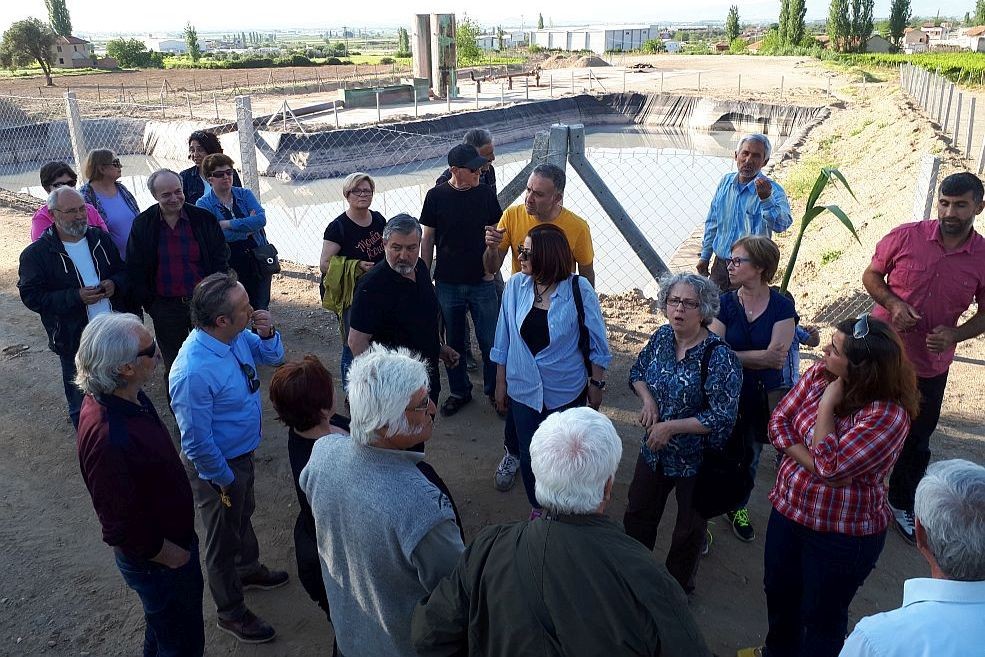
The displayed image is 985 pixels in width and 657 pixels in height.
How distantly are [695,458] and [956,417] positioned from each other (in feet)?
9.01

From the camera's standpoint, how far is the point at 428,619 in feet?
5.69

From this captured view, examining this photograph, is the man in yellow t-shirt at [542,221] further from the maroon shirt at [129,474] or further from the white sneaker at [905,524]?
the maroon shirt at [129,474]

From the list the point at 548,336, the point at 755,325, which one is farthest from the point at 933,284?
the point at 548,336

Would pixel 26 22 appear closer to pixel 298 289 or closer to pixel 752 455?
pixel 298 289

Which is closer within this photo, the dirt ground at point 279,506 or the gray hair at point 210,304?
the gray hair at point 210,304

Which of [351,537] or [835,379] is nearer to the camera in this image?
[351,537]

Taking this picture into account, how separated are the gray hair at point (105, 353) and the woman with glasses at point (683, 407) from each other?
1912mm

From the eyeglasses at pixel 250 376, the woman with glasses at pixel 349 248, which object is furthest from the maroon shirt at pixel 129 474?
the woman with glasses at pixel 349 248

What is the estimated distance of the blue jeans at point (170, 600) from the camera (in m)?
2.38

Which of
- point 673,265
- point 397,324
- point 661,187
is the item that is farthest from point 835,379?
point 661,187

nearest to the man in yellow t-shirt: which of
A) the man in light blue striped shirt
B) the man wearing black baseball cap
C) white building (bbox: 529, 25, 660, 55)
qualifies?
the man wearing black baseball cap

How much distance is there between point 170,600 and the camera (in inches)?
96.0

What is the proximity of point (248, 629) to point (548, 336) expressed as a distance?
181cm

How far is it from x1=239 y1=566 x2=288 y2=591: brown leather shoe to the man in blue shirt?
5.8 inches
